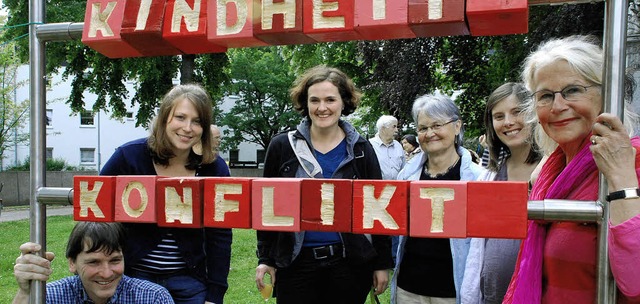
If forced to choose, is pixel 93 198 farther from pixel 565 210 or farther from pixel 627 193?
pixel 627 193

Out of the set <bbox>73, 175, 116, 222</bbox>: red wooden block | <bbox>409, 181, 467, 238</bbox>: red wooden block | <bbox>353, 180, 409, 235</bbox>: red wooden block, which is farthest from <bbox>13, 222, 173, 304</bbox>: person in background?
<bbox>409, 181, 467, 238</bbox>: red wooden block

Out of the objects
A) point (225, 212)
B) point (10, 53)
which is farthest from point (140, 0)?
point (10, 53)

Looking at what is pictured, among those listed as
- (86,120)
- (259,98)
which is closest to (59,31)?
(259,98)

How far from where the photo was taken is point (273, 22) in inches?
66.1

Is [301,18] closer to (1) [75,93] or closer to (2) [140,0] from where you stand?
(2) [140,0]

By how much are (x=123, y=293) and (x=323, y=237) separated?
0.96 m

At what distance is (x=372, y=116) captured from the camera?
16.0 metres

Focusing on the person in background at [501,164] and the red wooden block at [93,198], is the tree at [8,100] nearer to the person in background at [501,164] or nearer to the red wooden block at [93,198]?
the red wooden block at [93,198]

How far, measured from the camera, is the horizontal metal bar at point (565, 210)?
1436 millimetres

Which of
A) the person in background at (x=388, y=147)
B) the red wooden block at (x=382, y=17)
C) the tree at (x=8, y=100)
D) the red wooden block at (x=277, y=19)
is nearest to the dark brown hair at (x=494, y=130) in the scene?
the red wooden block at (x=382, y=17)

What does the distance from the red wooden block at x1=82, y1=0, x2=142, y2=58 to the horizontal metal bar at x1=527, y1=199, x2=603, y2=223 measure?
138 centimetres

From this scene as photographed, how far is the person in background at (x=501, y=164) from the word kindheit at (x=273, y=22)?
1.16m

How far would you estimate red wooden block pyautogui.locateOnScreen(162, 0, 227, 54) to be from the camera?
1.77 m

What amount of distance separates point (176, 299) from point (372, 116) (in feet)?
45.2
